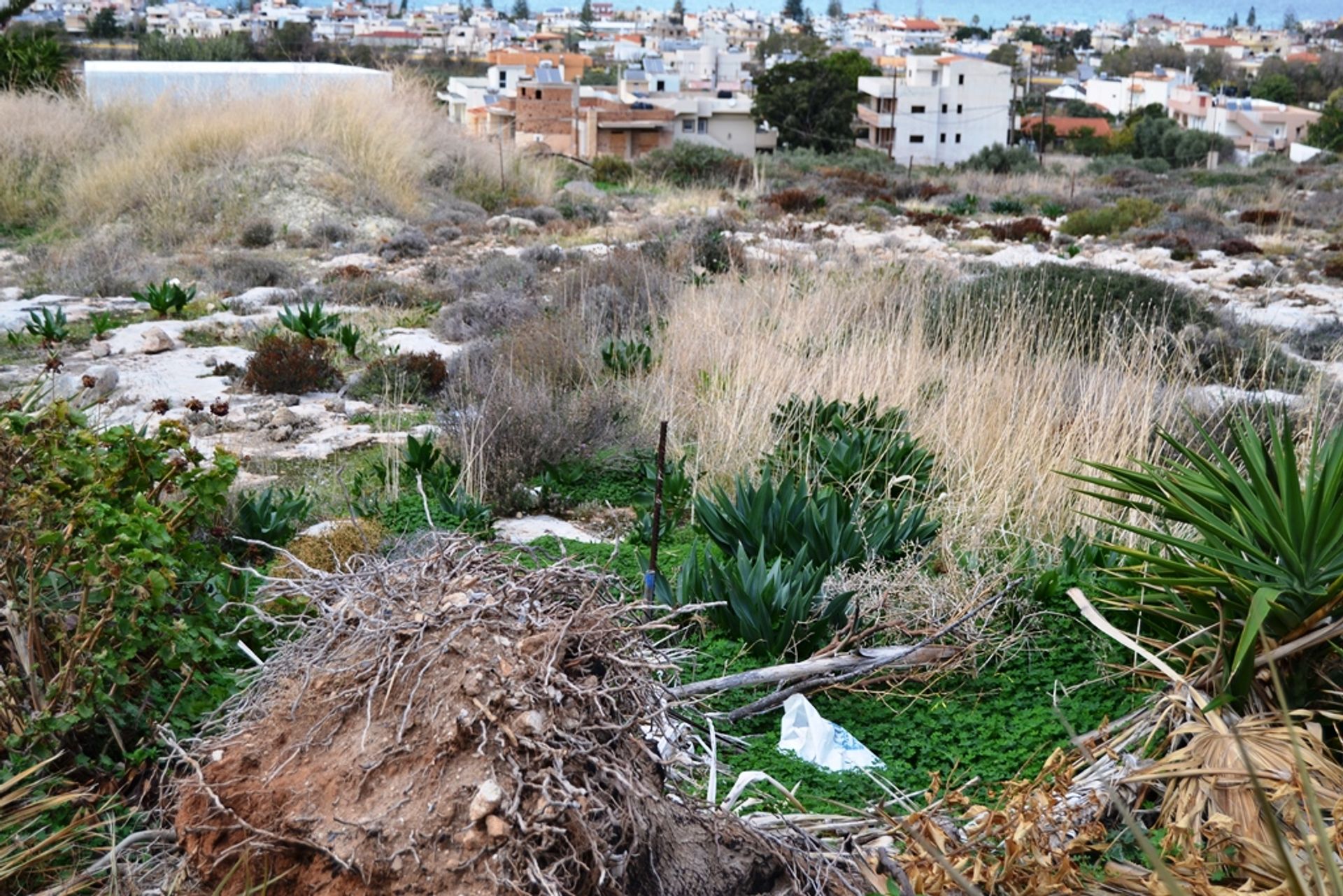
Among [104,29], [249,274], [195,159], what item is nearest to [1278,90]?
[104,29]

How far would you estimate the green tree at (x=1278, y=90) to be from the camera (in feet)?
257

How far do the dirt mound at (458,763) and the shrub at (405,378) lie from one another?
18.8ft

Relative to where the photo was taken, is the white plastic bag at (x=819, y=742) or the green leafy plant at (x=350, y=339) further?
the green leafy plant at (x=350, y=339)

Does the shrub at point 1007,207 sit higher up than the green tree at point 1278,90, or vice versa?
the green tree at point 1278,90

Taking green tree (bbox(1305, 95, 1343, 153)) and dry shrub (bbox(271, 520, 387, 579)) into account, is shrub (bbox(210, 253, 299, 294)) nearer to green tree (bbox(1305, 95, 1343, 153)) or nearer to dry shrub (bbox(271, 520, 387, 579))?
dry shrub (bbox(271, 520, 387, 579))

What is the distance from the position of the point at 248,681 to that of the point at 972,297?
755 cm

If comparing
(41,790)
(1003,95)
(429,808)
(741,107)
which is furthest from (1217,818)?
(1003,95)

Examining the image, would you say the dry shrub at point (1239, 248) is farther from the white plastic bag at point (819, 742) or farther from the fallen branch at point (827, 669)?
the white plastic bag at point (819, 742)

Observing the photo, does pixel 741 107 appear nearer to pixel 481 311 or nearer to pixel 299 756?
pixel 481 311

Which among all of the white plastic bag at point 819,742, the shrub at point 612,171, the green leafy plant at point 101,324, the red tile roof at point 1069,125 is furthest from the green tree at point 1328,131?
the white plastic bag at point 819,742

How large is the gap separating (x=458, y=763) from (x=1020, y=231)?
18.5 m

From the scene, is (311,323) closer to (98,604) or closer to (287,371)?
(287,371)

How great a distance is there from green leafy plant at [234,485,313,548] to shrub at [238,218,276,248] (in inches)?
436

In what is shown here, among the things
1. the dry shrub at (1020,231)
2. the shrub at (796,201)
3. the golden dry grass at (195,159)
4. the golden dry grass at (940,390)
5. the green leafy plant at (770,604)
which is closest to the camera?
the green leafy plant at (770,604)
